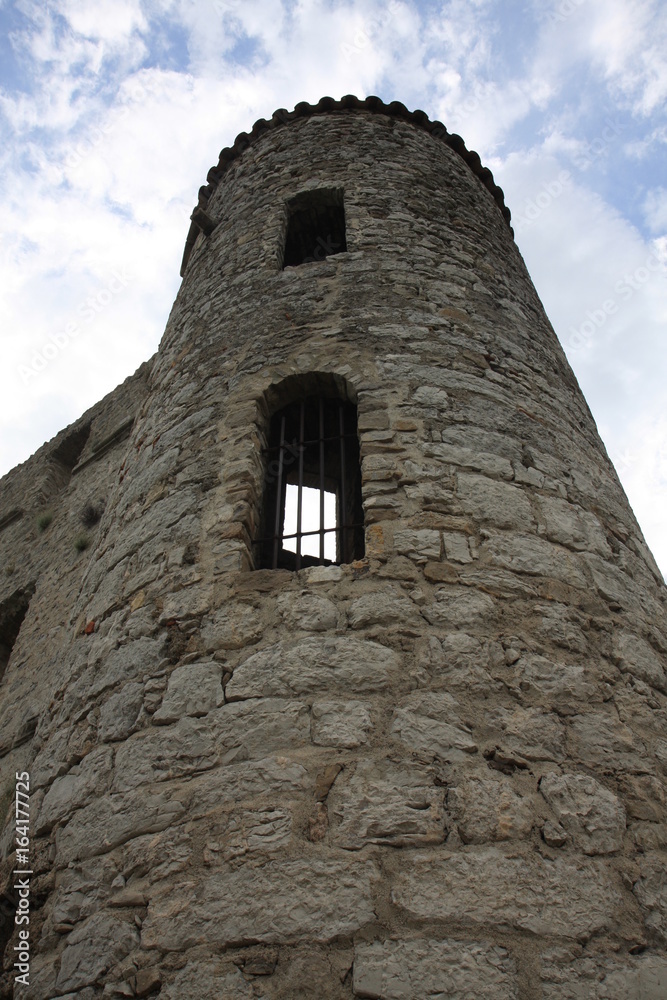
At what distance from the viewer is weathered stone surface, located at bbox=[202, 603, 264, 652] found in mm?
2646

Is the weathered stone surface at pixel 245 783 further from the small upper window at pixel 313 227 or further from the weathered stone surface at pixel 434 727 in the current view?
the small upper window at pixel 313 227

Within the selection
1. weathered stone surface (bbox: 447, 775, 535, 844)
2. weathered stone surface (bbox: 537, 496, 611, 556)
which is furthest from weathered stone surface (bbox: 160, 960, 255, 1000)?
weathered stone surface (bbox: 537, 496, 611, 556)

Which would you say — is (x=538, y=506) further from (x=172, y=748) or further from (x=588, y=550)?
(x=172, y=748)

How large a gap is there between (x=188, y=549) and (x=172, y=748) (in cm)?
98

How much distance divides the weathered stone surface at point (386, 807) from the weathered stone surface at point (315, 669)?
12.5 inches

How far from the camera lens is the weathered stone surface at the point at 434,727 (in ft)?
7.31

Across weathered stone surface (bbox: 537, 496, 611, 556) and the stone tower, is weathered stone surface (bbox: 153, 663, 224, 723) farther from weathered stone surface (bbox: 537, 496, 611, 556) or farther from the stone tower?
weathered stone surface (bbox: 537, 496, 611, 556)

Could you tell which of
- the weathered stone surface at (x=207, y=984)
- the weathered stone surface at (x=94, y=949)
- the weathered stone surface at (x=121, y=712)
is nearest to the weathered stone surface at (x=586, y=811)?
the weathered stone surface at (x=207, y=984)

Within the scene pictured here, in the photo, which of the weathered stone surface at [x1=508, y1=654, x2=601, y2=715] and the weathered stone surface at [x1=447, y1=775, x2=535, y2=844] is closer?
the weathered stone surface at [x1=447, y1=775, x2=535, y2=844]

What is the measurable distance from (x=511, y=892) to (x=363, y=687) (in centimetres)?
76

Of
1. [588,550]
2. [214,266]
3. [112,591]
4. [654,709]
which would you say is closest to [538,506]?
[588,550]

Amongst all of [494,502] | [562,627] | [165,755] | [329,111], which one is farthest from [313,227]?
[165,755]

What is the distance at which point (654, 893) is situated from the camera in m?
2.02

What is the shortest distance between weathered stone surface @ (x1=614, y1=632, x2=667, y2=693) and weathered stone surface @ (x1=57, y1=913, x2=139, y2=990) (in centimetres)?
198
